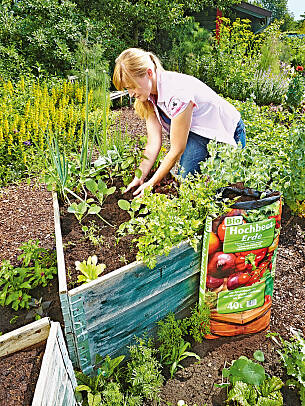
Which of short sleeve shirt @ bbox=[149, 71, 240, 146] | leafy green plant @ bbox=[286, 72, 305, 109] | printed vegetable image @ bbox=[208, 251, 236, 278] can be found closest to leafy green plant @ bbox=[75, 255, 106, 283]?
printed vegetable image @ bbox=[208, 251, 236, 278]

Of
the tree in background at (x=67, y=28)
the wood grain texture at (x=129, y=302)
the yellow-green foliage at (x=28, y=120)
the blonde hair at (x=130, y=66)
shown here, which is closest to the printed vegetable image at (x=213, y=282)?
the wood grain texture at (x=129, y=302)

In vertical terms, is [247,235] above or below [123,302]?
above

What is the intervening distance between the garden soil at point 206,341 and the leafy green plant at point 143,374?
13cm

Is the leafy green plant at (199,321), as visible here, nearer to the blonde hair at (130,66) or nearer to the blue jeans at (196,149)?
the blue jeans at (196,149)

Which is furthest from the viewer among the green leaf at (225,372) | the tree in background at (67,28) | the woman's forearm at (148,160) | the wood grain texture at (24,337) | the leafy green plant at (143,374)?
the tree in background at (67,28)

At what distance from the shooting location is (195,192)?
1698mm

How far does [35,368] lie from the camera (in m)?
1.16

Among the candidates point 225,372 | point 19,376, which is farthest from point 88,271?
point 225,372

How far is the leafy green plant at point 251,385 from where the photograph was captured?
61.4 inches

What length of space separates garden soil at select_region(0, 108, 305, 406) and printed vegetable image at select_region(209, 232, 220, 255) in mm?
428

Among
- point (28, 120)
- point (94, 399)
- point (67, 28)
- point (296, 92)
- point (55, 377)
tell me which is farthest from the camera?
point (67, 28)

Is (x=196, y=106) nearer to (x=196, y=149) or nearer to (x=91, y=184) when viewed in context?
(x=196, y=149)

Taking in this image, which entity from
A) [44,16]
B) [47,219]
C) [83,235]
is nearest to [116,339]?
[83,235]

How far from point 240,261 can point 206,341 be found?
565 mm
